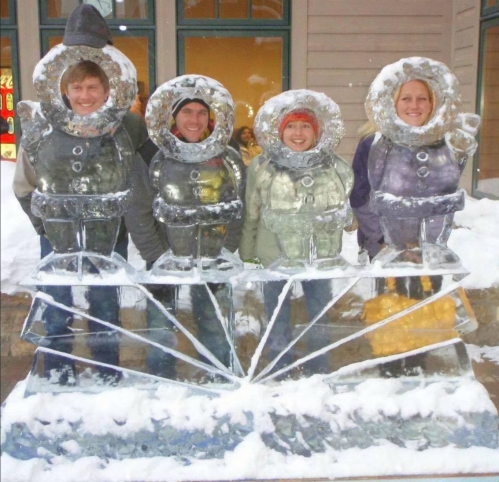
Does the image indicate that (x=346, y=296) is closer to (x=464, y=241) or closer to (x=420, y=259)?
(x=420, y=259)

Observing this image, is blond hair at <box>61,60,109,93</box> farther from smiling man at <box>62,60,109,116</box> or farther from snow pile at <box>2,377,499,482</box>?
snow pile at <box>2,377,499,482</box>

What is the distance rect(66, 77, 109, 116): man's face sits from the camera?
1.73 metres

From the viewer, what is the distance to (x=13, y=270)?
255 centimetres

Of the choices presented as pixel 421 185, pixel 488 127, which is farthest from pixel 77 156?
pixel 488 127

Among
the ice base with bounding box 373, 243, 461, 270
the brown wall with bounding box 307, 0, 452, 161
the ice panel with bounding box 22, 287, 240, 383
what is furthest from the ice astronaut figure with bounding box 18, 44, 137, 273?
the ice base with bounding box 373, 243, 461, 270

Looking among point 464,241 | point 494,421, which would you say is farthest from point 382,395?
point 464,241

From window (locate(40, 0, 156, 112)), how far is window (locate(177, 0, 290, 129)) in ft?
0.35

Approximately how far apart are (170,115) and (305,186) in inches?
15.9

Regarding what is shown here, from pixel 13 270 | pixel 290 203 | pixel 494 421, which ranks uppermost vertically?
pixel 290 203

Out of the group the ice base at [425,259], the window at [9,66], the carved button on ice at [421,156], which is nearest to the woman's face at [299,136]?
the carved button on ice at [421,156]

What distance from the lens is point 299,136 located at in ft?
5.83

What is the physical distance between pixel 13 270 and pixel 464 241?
68.0 inches

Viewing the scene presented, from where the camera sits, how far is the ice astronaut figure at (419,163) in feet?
5.74

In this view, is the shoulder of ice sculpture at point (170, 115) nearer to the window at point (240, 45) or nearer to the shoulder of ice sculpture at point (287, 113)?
the shoulder of ice sculpture at point (287, 113)
